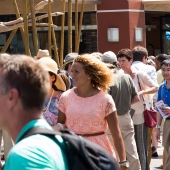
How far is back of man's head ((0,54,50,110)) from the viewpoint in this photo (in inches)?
105

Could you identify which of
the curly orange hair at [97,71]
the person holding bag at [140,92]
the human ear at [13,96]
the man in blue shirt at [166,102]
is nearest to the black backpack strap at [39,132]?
the human ear at [13,96]

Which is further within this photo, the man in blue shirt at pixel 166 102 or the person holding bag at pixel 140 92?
the person holding bag at pixel 140 92

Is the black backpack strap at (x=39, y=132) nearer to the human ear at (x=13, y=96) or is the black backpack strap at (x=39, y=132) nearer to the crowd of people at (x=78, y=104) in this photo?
the crowd of people at (x=78, y=104)

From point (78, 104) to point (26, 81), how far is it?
10.3 feet

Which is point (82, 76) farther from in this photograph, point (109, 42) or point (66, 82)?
point (109, 42)

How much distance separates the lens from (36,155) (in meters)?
2.54

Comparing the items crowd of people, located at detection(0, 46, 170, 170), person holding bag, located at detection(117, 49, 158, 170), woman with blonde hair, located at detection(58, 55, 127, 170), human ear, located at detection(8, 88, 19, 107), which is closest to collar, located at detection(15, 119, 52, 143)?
crowd of people, located at detection(0, 46, 170, 170)

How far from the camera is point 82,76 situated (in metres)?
5.90

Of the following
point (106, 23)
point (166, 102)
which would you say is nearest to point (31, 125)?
point (166, 102)

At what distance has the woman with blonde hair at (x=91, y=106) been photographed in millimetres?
5762

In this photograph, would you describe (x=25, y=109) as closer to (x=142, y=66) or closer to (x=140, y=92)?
(x=140, y=92)

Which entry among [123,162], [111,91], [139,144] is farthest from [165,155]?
[123,162]

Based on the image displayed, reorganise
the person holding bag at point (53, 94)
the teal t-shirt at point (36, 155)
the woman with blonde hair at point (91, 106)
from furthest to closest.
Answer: the person holding bag at point (53, 94) < the woman with blonde hair at point (91, 106) < the teal t-shirt at point (36, 155)

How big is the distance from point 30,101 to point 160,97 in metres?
6.24
